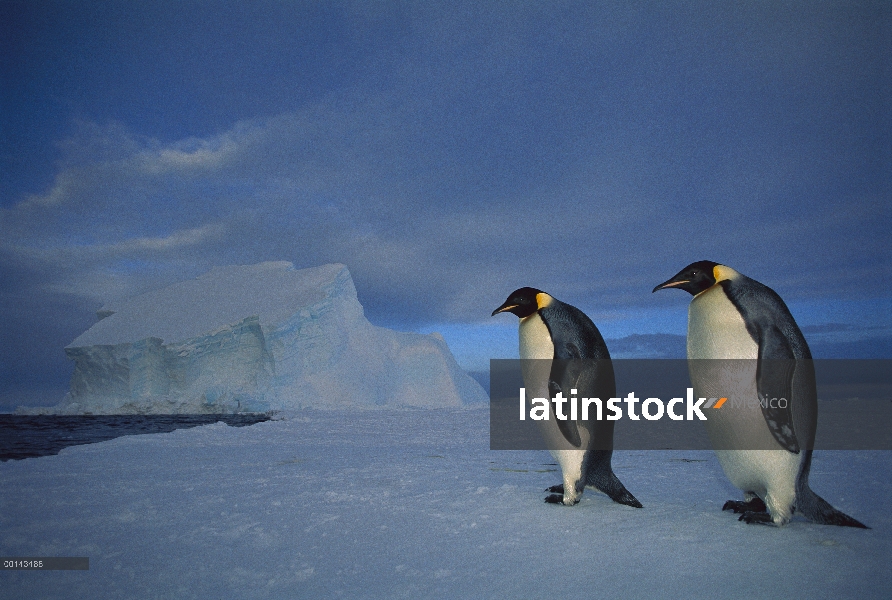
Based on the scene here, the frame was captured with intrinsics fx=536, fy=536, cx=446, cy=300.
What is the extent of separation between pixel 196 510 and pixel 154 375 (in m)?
17.0

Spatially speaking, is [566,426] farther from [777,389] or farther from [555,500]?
[777,389]

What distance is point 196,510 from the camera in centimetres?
302

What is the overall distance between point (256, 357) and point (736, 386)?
17133 millimetres

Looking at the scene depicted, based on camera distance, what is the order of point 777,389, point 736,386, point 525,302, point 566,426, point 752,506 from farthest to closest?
point 525,302 → point 566,426 → point 752,506 → point 736,386 → point 777,389

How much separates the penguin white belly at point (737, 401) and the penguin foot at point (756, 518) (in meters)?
0.04

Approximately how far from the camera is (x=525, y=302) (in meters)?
3.14

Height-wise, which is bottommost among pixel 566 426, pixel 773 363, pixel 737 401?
pixel 566 426

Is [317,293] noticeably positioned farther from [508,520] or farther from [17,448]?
[508,520]

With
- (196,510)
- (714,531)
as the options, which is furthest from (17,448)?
(714,531)

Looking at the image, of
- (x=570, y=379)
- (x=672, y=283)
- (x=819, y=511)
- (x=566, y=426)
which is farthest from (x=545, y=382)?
(x=819, y=511)

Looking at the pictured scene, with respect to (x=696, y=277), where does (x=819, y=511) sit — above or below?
below

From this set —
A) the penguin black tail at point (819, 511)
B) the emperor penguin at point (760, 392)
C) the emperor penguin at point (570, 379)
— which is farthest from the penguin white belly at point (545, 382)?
the penguin black tail at point (819, 511)

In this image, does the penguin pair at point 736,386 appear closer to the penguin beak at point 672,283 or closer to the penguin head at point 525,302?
the penguin beak at point 672,283

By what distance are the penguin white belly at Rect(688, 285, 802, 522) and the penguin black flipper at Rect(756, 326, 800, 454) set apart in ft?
0.19
